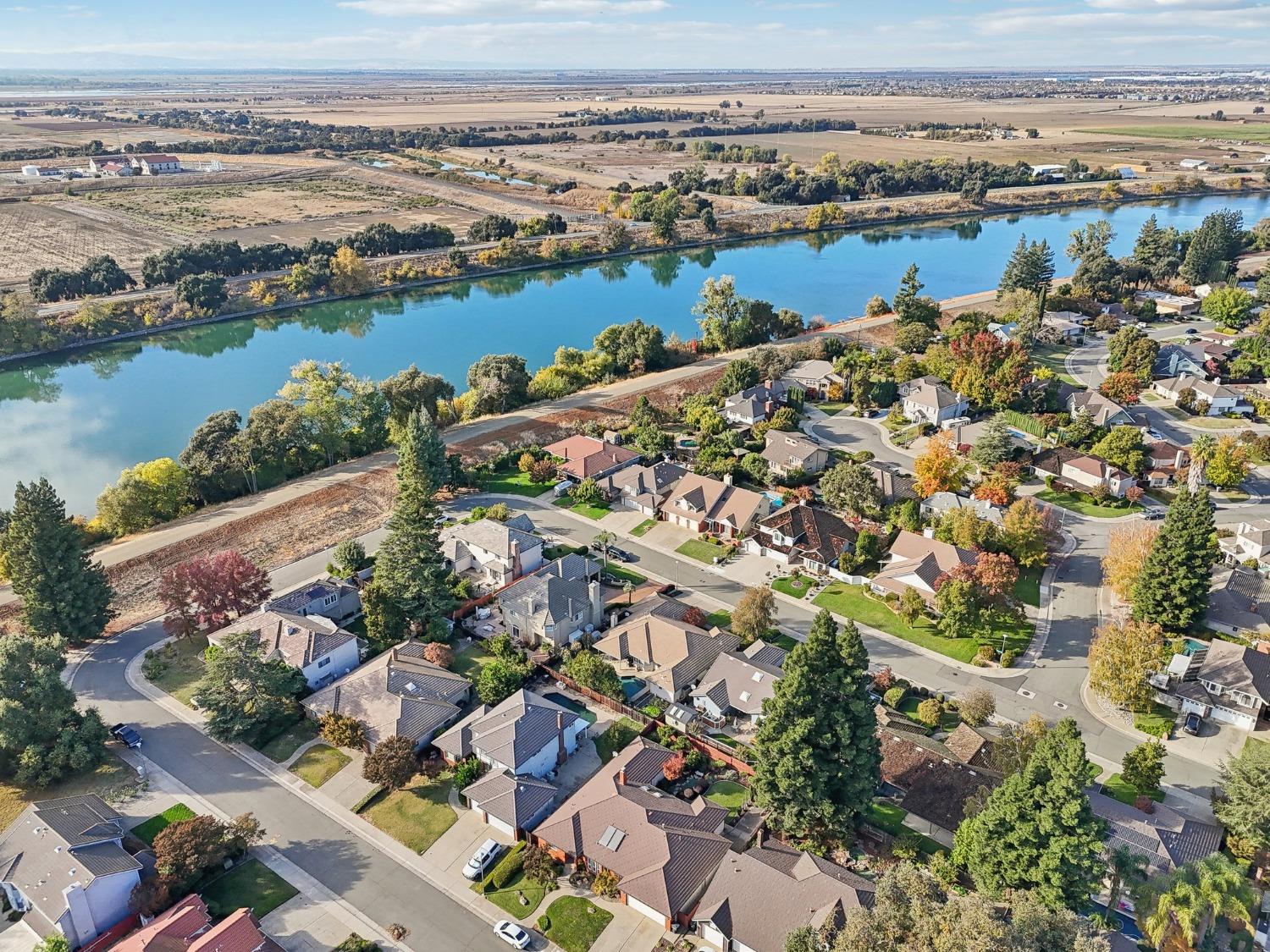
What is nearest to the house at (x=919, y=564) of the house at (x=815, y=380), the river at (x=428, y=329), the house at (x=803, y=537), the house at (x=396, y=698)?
the house at (x=803, y=537)

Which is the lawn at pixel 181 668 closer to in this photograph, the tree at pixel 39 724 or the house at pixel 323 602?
the house at pixel 323 602

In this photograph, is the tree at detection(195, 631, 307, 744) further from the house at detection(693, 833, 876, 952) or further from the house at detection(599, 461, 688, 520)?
the house at detection(599, 461, 688, 520)

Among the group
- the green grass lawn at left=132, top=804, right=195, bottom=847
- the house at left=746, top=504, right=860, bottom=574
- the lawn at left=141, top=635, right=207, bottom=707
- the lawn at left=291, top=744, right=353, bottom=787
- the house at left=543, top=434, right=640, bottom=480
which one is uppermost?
the house at left=543, top=434, right=640, bottom=480

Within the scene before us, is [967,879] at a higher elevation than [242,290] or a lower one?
lower

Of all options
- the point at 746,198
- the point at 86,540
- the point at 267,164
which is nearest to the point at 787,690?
the point at 86,540

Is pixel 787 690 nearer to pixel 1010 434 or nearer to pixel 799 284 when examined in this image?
pixel 1010 434

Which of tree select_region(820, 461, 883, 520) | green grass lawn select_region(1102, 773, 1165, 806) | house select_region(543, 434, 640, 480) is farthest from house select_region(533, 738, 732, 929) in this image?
house select_region(543, 434, 640, 480)
